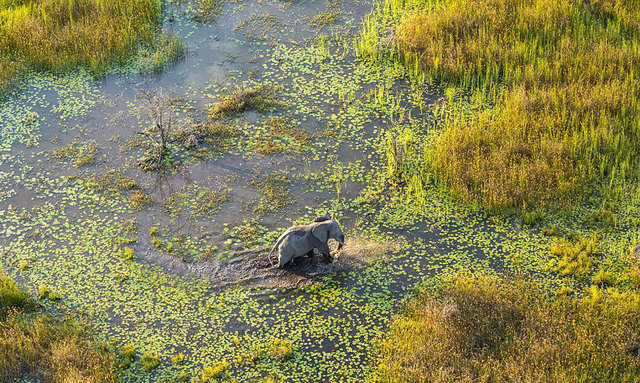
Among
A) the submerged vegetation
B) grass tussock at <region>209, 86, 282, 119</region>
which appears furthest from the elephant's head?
the submerged vegetation

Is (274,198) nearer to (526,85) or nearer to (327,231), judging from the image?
(327,231)

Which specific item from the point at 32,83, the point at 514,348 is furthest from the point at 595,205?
the point at 32,83

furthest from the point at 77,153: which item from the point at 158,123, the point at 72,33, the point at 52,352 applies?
the point at 52,352

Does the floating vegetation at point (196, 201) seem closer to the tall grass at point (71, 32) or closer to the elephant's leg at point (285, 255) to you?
the elephant's leg at point (285, 255)

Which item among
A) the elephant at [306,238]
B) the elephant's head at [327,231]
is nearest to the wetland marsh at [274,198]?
the elephant at [306,238]

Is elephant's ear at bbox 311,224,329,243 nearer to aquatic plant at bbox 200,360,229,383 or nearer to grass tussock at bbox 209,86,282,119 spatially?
aquatic plant at bbox 200,360,229,383

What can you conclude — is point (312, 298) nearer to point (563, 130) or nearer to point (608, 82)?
point (563, 130)
